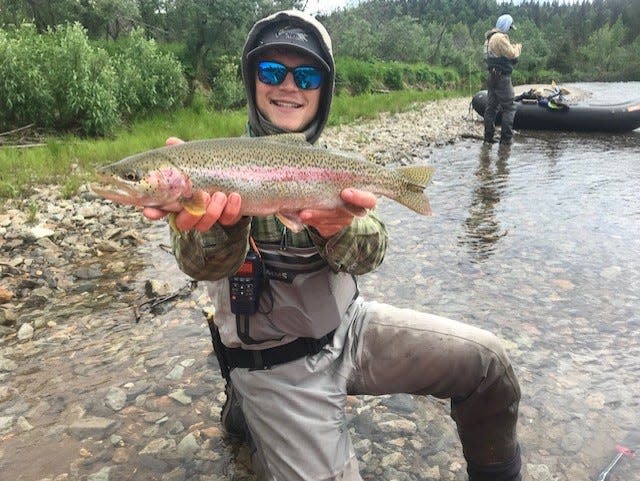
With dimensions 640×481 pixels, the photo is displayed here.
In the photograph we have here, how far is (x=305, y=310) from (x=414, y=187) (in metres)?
1.01

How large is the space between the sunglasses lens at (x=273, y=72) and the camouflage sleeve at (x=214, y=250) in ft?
3.07

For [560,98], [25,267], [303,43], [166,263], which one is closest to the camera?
[303,43]

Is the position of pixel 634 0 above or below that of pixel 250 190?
above

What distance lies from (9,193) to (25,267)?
3.11 meters

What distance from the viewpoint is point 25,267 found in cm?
575

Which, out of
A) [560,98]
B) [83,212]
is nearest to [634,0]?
[560,98]

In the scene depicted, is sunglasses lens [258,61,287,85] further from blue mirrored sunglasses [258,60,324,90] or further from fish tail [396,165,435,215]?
fish tail [396,165,435,215]

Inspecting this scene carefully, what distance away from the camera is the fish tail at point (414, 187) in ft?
10.1

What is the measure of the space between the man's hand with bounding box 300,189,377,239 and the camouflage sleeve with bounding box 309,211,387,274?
33 mm

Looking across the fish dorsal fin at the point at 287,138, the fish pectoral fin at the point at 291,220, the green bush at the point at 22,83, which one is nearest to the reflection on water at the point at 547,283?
the fish pectoral fin at the point at 291,220

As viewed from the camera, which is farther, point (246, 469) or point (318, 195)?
point (246, 469)

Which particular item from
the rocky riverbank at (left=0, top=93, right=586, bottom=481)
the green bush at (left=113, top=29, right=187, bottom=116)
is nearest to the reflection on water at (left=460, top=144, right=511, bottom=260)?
the rocky riverbank at (left=0, top=93, right=586, bottom=481)

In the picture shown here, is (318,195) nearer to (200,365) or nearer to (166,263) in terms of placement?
(200,365)

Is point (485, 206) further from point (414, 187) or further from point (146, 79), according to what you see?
point (146, 79)
